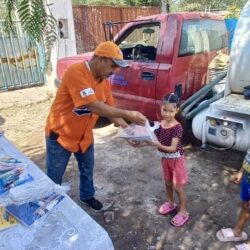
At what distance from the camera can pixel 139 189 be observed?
11.7 feet

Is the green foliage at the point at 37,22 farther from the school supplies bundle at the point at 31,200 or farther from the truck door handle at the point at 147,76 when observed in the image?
the truck door handle at the point at 147,76

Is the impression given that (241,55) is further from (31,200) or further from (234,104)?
(31,200)

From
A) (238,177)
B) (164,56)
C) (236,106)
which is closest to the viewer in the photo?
(236,106)

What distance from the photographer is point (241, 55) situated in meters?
3.39

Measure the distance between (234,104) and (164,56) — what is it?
1225mm

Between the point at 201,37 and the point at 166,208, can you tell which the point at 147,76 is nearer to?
the point at 201,37

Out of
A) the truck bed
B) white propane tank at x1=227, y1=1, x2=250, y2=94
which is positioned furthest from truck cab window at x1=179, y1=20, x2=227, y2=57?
the truck bed

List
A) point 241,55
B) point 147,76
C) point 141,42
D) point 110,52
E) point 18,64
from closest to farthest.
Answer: point 110,52, point 241,55, point 147,76, point 141,42, point 18,64

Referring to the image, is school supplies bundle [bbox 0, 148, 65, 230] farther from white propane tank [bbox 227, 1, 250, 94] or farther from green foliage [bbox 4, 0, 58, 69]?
white propane tank [bbox 227, 1, 250, 94]

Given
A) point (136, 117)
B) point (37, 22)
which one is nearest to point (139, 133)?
point (136, 117)

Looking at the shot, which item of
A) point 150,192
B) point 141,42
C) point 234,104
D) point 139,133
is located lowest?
point 150,192

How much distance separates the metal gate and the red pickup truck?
3.48 meters

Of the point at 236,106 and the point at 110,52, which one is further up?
the point at 110,52

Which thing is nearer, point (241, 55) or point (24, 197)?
point (24, 197)
